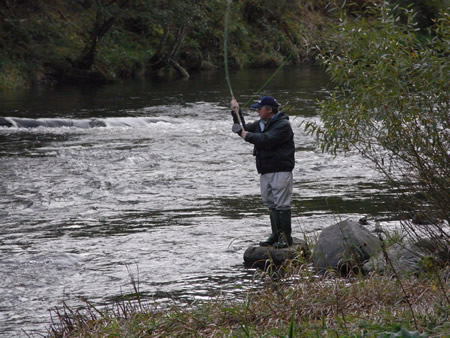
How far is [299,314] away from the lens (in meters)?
5.69

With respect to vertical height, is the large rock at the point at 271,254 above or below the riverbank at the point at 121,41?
below

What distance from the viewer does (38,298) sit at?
7.90 metres

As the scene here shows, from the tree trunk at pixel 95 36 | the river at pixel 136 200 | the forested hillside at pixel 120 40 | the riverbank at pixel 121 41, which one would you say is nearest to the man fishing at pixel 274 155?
the river at pixel 136 200

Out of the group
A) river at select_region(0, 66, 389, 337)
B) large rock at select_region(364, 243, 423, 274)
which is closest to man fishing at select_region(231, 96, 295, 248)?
river at select_region(0, 66, 389, 337)

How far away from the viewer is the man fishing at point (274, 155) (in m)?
8.66

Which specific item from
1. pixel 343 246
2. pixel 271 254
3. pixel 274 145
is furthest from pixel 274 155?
pixel 343 246

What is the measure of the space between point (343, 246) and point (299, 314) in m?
2.81

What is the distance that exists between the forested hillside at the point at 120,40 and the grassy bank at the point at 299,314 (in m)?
19.7

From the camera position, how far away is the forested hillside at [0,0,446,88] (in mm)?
31172

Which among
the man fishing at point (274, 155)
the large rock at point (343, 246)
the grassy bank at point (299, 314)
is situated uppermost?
the man fishing at point (274, 155)

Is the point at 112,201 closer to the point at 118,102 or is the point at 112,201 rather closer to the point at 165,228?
the point at 165,228

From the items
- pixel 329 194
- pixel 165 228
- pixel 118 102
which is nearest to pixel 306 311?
pixel 165 228

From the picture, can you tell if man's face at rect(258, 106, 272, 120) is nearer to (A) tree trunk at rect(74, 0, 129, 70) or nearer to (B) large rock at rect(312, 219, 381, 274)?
(B) large rock at rect(312, 219, 381, 274)

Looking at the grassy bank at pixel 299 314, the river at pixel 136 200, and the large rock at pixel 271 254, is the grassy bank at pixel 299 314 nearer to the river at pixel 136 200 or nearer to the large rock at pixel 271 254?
the river at pixel 136 200
